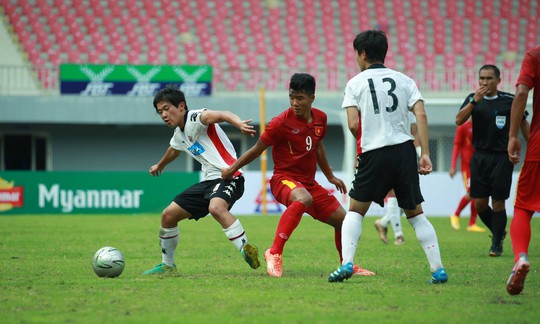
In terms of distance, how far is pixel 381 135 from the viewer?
273 inches

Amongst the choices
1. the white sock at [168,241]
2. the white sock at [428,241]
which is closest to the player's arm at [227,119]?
the white sock at [168,241]

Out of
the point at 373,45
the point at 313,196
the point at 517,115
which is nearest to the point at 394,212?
the point at 313,196

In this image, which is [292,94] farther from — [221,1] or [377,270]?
[221,1]

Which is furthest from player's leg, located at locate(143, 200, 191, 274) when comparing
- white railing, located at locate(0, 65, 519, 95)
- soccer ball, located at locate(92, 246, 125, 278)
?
white railing, located at locate(0, 65, 519, 95)

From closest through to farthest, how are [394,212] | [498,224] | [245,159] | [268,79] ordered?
1. [245,159]
2. [498,224]
3. [394,212]
4. [268,79]

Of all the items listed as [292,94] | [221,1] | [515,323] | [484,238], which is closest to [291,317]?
[515,323]

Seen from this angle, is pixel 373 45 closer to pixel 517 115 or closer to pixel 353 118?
pixel 353 118

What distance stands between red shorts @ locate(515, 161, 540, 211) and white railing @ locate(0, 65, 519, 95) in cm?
1750

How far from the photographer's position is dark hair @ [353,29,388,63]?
275 inches

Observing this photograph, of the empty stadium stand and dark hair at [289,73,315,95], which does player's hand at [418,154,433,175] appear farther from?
the empty stadium stand

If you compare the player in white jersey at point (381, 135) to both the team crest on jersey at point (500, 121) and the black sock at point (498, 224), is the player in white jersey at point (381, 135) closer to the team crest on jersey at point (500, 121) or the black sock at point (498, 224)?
the black sock at point (498, 224)

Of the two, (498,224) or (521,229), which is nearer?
(521,229)

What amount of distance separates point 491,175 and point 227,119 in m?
3.81

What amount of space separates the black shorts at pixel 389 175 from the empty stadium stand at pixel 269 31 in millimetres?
19168
